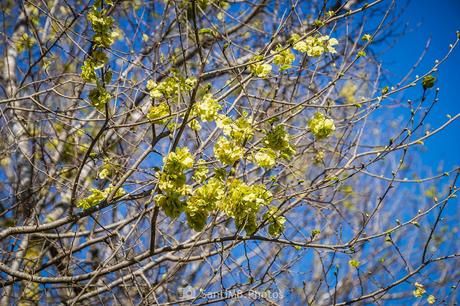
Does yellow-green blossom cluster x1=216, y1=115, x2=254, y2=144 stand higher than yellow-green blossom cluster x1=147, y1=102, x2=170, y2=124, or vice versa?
yellow-green blossom cluster x1=147, y1=102, x2=170, y2=124

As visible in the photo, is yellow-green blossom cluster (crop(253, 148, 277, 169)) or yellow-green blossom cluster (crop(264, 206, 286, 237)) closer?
yellow-green blossom cluster (crop(253, 148, 277, 169))

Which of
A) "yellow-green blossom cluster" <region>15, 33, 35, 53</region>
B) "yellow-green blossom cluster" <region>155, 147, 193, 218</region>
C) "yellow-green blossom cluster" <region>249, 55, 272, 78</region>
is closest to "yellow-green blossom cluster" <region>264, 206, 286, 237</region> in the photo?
"yellow-green blossom cluster" <region>155, 147, 193, 218</region>

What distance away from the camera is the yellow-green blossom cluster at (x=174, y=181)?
2.37 meters

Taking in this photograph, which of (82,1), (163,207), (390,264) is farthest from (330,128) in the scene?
(390,264)

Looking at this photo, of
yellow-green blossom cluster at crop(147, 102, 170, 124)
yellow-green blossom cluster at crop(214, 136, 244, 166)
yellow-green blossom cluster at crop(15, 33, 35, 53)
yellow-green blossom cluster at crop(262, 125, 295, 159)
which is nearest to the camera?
yellow-green blossom cluster at crop(214, 136, 244, 166)

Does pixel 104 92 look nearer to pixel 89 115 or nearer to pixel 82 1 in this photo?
pixel 89 115

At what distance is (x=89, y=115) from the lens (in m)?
5.76

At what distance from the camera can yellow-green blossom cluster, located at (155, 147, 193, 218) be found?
2.37 metres

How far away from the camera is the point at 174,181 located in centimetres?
240

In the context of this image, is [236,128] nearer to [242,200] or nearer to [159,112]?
[242,200]

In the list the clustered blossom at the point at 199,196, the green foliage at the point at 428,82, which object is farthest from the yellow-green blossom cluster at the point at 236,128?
the green foliage at the point at 428,82

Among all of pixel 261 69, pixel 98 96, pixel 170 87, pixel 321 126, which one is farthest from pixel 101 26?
pixel 321 126

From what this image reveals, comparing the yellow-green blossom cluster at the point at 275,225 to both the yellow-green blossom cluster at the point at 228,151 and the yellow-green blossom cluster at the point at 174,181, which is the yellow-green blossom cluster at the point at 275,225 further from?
the yellow-green blossom cluster at the point at 174,181

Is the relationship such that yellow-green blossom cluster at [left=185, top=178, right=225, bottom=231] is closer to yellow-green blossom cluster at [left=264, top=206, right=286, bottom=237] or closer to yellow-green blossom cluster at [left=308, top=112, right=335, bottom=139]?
yellow-green blossom cluster at [left=264, top=206, right=286, bottom=237]
